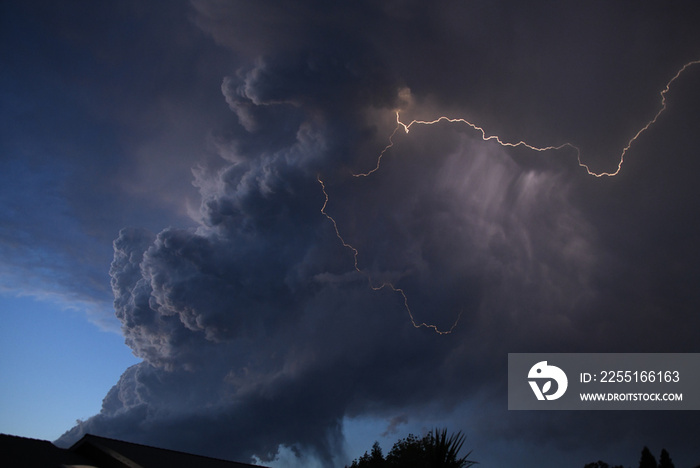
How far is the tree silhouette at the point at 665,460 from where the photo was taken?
36894mm

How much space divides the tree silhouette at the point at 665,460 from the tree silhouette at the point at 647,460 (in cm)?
218

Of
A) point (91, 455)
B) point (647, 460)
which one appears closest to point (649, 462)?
point (647, 460)

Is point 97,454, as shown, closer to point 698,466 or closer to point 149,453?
point 149,453

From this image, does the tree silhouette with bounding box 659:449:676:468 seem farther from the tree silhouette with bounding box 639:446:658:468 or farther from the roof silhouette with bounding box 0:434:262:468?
the roof silhouette with bounding box 0:434:262:468

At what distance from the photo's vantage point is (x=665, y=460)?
37.3m

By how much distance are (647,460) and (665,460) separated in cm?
312

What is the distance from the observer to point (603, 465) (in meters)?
44.1

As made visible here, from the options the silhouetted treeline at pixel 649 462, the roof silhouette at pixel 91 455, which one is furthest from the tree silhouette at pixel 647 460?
the roof silhouette at pixel 91 455

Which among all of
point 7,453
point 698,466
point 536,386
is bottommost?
point 7,453

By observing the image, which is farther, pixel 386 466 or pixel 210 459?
pixel 386 466

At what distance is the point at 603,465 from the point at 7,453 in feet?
170

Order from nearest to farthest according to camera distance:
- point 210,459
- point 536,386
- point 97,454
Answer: point 97,454, point 210,459, point 536,386

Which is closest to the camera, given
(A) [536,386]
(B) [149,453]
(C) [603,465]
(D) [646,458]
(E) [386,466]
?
(B) [149,453]

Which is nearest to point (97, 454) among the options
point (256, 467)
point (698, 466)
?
point (256, 467)
